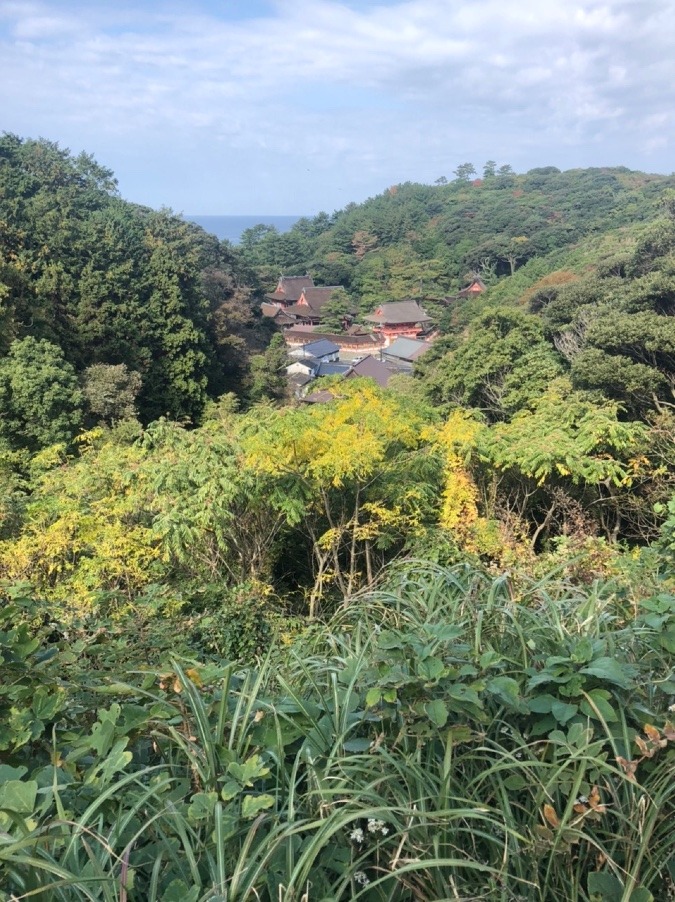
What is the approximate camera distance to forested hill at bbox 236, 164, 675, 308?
154ft

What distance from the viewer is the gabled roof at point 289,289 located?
150ft

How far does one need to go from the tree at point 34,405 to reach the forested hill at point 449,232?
35.4 meters

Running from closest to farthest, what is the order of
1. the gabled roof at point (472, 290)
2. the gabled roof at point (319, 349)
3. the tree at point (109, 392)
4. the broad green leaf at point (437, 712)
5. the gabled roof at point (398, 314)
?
the broad green leaf at point (437, 712) → the tree at point (109, 392) → the gabled roof at point (319, 349) → the gabled roof at point (398, 314) → the gabled roof at point (472, 290)

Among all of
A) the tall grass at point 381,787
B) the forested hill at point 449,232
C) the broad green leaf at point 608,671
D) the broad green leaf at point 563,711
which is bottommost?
the tall grass at point 381,787

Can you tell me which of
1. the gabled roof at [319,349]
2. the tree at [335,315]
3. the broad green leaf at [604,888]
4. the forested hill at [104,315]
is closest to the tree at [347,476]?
the broad green leaf at [604,888]

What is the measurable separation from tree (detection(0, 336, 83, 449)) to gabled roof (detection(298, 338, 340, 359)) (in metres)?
23.1

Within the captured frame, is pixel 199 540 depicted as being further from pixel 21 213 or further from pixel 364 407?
pixel 21 213

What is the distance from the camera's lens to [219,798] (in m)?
1.12

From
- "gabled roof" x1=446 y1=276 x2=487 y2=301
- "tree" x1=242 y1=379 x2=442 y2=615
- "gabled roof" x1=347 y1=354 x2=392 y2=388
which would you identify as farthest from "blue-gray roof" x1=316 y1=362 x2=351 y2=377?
"tree" x1=242 y1=379 x2=442 y2=615

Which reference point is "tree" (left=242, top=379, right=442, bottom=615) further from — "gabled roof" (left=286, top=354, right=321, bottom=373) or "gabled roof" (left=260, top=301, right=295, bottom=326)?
"gabled roof" (left=260, top=301, right=295, bottom=326)

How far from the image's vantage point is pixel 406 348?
3544 centimetres

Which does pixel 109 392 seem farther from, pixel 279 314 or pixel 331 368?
pixel 279 314

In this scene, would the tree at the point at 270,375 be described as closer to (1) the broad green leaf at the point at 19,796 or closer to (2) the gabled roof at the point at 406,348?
(2) the gabled roof at the point at 406,348

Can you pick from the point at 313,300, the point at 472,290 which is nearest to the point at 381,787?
the point at 313,300
